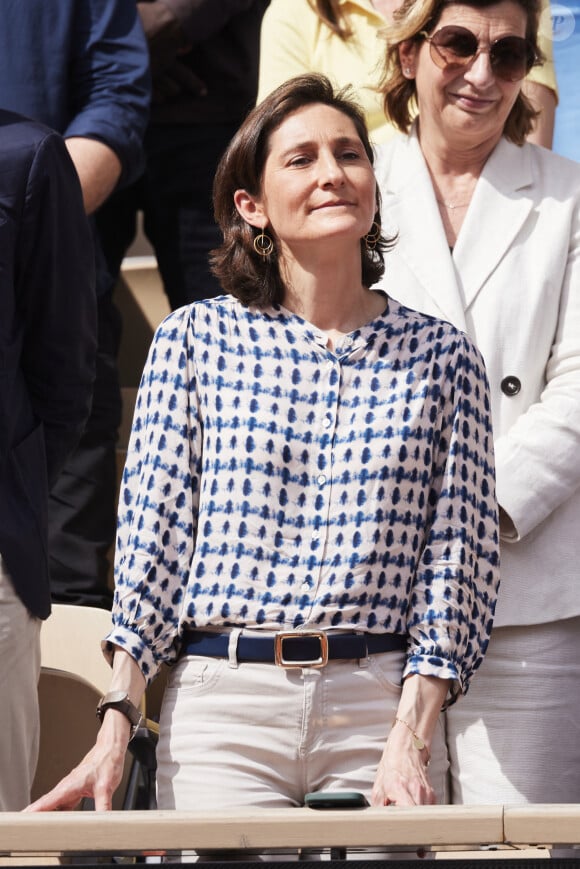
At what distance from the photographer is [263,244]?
2654 mm

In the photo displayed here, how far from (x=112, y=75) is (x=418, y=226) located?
1068 millimetres

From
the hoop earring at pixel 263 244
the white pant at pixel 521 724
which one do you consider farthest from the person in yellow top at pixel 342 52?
the white pant at pixel 521 724

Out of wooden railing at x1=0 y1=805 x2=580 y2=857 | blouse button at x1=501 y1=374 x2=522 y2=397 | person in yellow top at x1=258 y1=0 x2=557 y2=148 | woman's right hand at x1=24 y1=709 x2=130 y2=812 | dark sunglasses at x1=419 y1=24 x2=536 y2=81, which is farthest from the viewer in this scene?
person in yellow top at x1=258 y1=0 x2=557 y2=148

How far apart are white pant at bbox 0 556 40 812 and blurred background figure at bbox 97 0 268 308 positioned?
5.79 feet

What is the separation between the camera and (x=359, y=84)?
3529mm

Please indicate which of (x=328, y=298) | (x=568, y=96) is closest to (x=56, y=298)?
(x=328, y=298)

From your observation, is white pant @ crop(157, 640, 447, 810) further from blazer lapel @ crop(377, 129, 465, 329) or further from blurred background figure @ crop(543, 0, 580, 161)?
blurred background figure @ crop(543, 0, 580, 161)

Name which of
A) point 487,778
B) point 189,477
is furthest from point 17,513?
point 487,778

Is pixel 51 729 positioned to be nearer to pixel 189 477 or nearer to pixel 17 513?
pixel 17 513

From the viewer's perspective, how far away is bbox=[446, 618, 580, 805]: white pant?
2.75 metres

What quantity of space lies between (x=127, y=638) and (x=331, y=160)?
0.92 meters

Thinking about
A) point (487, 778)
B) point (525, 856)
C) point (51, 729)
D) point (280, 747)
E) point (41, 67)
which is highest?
point (41, 67)

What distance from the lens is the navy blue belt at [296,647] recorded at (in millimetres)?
2250

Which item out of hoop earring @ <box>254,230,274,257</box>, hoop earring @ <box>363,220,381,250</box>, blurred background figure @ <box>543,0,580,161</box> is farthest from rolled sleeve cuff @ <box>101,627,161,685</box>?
blurred background figure @ <box>543,0,580,161</box>
